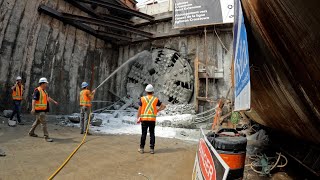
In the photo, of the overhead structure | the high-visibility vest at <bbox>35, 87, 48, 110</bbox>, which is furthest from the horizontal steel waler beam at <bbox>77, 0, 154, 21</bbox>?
the high-visibility vest at <bbox>35, 87, 48, 110</bbox>

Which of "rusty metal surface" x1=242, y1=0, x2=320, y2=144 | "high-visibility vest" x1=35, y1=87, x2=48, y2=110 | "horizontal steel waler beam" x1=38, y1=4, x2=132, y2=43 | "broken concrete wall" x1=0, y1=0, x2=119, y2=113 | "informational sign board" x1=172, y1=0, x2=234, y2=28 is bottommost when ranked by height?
"high-visibility vest" x1=35, y1=87, x2=48, y2=110

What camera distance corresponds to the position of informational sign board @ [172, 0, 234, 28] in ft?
33.7

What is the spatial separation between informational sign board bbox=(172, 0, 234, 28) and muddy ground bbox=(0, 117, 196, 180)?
658cm

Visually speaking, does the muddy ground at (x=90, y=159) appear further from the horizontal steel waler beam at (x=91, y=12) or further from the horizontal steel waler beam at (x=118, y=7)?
the horizontal steel waler beam at (x=91, y=12)

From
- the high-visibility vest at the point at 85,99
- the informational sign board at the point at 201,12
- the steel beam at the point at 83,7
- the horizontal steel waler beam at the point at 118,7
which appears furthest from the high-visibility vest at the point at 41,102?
the informational sign board at the point at 201,12

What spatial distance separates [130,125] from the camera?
9766 millimetres

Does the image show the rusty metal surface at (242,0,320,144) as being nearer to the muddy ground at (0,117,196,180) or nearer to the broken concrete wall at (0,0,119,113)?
the muddy ground at (0,117,196,180)

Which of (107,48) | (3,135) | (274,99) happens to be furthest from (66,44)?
(274,99)

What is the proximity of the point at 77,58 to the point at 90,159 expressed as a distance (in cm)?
793

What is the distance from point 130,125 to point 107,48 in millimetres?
5614

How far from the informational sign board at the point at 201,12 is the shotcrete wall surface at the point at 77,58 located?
27.6 inches

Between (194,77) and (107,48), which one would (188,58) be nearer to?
(194,77)

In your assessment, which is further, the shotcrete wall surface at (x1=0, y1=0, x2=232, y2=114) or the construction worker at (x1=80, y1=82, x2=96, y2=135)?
the shotcrete wall surface at (x1=0, y1=0, x2=232, y2=114)

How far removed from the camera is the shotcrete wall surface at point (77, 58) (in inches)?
333
